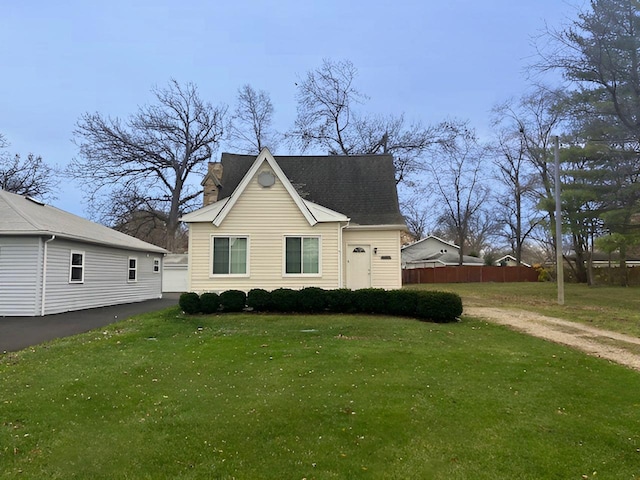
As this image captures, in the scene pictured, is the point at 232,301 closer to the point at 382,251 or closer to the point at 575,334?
the point at 382,251

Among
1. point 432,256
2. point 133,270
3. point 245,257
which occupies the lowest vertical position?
point 133,270

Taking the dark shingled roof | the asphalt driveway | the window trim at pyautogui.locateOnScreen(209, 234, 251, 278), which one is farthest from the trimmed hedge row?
the dark shingled roof

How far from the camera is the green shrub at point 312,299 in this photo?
13.4m

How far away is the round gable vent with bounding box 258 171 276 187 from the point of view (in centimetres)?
1570

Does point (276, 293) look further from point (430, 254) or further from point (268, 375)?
point (430, 254)

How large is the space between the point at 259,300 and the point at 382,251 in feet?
19.7

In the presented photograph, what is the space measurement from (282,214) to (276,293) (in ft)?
11.0

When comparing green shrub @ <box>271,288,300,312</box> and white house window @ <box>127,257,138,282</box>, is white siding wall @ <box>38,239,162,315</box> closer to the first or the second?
white house window @ <box>127,257,138,282</box>

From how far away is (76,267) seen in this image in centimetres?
1625

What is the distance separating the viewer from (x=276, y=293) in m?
13.6

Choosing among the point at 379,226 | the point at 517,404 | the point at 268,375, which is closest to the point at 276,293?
the point at 379,226

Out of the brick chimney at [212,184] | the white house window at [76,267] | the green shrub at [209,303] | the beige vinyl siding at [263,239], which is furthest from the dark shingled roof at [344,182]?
Result: the green shrub at [209,303]

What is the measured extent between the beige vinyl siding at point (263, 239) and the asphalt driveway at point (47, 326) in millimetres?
3173

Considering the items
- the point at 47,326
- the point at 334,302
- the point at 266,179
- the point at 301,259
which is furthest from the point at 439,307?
the point at 47,326
